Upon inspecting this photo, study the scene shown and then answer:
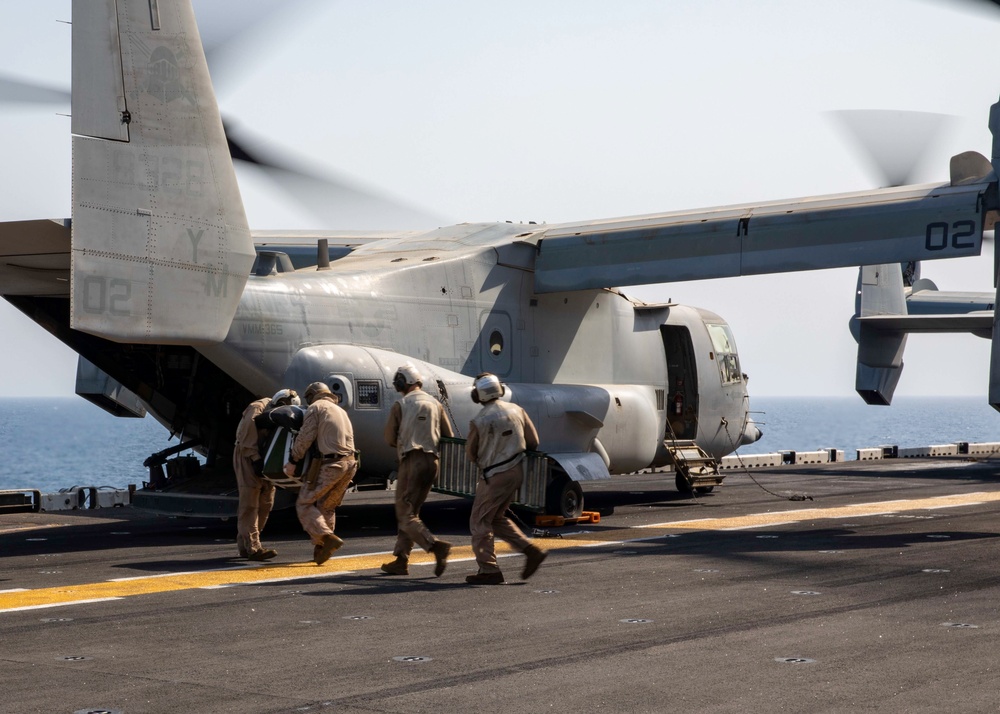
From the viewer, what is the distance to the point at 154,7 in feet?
43.3

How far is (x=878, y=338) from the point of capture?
34906 mm

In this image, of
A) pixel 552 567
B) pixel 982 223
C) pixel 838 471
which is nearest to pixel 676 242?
pixel 982 223

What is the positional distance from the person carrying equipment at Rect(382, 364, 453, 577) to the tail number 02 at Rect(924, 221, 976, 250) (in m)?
7.87

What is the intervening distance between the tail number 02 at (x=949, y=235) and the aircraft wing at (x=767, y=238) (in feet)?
0.05

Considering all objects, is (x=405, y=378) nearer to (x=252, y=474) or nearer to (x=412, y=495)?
(x=412, y=495)

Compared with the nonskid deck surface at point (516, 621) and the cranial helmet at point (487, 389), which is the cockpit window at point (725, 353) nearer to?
the nonskid deck surface at point (516, 621)

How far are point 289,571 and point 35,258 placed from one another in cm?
499

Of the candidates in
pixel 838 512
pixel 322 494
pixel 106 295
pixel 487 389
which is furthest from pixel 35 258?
pixel 838 512

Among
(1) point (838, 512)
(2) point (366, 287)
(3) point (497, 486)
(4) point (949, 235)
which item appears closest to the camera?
(3) point (497, 486)

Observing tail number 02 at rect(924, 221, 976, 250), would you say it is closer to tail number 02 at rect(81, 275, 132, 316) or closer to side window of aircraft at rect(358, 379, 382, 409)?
side window of aircraft at rect(358, 379, 382, 409)

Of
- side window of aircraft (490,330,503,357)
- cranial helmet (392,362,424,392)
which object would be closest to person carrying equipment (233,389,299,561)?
cranial helmet (392,362,424,392)

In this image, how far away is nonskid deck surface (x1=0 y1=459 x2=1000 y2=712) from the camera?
23.8ft

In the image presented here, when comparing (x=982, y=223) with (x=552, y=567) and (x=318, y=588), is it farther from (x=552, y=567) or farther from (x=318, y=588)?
(x=318, y=588)

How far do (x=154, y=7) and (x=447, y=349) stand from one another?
6.68m
